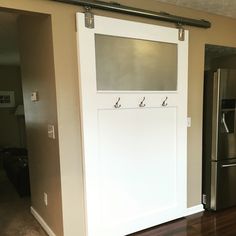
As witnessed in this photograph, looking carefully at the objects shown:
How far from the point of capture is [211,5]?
2.46 metres

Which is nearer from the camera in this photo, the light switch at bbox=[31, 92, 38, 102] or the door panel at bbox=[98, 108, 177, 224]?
the door panel at bbox=[98, 108, 177, 224]

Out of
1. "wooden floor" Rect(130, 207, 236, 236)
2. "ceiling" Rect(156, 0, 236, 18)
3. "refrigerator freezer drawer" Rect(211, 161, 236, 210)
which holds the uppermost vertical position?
"ceiling" Rect(156, 0, 236, 18)

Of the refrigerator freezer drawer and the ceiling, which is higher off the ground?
the ceiling

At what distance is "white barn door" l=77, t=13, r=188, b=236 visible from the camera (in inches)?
81.2

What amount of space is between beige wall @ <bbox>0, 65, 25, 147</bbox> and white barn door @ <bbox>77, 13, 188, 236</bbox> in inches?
159

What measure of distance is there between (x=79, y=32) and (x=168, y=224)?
7.31ft

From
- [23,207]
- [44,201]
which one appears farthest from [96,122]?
[23,207]

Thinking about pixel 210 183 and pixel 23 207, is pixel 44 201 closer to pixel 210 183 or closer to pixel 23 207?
pixel 23 207

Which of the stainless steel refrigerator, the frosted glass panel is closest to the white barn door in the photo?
the frosted glass panel

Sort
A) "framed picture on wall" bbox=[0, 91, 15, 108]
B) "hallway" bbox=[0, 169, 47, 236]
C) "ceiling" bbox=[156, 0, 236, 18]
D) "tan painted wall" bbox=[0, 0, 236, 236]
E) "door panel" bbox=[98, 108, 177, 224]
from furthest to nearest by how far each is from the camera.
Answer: "framed picture on wall" bbox=[0, 91, 15, 108], "hallway" bbox=[0, 169, 47, 236], "ceiling" bbox=[156, 0, 236, 18], "door panel" bbox=[98, 108, 177, 224], "tan painted wall" bbox=[0, 0, 236, 236]

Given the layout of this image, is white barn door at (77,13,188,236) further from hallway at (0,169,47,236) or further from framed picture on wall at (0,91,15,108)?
framed picture on wall at (0,91,15,108)

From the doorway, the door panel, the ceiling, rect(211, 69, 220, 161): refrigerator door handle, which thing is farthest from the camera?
rect(211, 69, 220, 161): refrigerator door handle

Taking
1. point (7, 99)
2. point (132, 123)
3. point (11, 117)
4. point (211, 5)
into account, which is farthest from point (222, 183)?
point (7, 99)

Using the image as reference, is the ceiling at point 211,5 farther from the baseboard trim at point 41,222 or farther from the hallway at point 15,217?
the hallway at point 15,217
